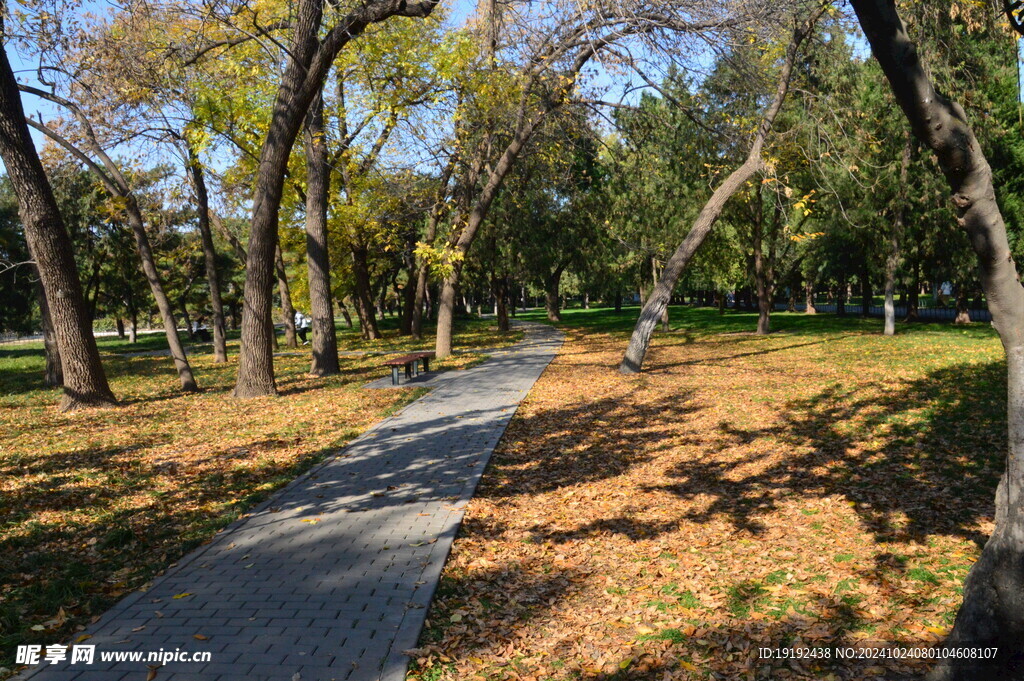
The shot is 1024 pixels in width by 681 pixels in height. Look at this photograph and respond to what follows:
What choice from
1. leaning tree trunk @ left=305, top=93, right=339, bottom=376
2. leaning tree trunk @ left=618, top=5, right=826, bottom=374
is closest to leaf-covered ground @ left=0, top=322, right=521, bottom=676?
leaning tree trunk @ left=305, top=93, right=339, bottom=376

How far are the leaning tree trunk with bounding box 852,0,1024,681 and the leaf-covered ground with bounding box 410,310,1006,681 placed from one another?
0.52 meters

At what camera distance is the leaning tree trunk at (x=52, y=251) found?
1056 centimetres

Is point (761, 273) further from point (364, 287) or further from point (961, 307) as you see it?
point (364, 287)

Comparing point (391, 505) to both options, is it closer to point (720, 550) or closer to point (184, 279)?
point (720, 550)

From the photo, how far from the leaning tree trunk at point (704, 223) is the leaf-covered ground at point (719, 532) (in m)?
3.48

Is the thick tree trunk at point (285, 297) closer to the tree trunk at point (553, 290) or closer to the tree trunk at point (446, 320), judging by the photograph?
the tree trunk at point (446, 320)

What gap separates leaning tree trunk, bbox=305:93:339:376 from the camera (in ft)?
52.3

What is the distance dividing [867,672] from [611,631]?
4.73 feet

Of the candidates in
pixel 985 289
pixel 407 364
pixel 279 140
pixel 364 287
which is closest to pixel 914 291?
pixel 364 287

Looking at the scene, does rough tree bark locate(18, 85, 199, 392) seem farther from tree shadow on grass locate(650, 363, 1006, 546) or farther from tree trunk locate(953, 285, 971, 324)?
tree trunk locate(953, 285, 971, 324)

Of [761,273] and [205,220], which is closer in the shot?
[205,220]

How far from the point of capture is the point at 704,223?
14898 millimetres

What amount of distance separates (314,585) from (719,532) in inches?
135

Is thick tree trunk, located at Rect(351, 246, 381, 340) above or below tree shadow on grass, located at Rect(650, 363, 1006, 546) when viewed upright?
above
